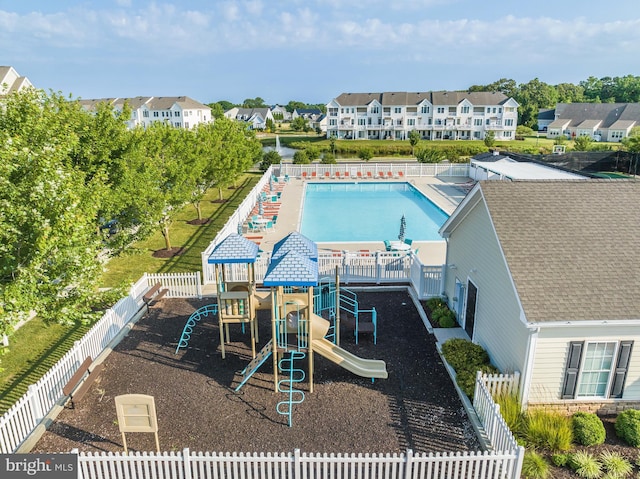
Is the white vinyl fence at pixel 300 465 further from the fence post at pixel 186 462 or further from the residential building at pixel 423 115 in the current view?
the residential building at pixel 423 115

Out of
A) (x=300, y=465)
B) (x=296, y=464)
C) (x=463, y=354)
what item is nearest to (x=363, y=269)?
(x=463, y=354)

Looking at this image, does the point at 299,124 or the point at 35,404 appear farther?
the point at 299,124

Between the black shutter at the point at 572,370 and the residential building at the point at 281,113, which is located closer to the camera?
the black shutter at the point at 572,370

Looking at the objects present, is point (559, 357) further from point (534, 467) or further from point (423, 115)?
point (423, 115)


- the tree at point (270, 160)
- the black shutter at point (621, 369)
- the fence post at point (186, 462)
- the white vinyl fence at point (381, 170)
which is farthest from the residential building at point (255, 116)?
the fence post at point (186, 462)

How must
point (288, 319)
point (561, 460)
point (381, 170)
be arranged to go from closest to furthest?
point (561, 460)
point (288, 319)
point (381, 170)

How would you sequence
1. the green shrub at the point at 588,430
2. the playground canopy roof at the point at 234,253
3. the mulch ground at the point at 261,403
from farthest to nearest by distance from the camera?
1. the playground canopy roof at the point at 234,253
2. the mulch ground at the point at 261,403
3. the green shrub at the point at 588,430

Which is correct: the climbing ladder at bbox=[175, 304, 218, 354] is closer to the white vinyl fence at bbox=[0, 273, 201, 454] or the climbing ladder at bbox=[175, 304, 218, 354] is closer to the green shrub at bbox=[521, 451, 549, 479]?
the white vinyl fence at bbox=[0, 273, 201, 454]

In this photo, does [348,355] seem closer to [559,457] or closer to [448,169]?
[559,457]
